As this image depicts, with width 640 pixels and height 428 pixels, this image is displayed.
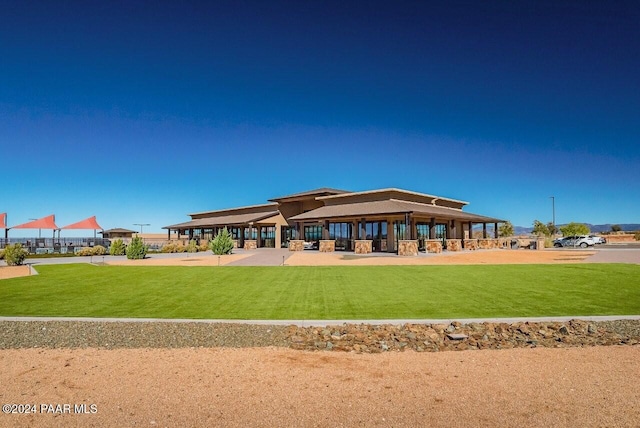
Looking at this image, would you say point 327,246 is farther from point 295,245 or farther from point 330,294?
point 330,294

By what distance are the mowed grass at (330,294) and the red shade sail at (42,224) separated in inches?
924

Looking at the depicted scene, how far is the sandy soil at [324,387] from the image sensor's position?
176 inches

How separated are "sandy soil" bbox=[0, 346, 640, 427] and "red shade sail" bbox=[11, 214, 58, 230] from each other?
36.5 metres

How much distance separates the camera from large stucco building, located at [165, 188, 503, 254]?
31352 millimetres

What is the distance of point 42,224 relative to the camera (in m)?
37.4

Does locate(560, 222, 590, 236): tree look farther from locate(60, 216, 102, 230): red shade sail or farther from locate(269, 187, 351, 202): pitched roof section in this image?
locate(60, 216, 102, 230): red shade sail

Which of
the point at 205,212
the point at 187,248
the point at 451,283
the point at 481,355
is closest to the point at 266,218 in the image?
the point at 187,248

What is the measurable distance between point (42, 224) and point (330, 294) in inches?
1454

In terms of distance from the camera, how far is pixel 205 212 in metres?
58.2

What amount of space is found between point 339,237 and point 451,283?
23.4m

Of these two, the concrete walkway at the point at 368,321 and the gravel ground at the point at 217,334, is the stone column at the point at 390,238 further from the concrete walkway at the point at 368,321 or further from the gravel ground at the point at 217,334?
the gravel ground at the point at 217,334

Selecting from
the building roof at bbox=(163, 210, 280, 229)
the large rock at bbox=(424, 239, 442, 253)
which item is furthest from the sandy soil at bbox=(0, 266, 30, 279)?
the large rock at bbox=(424, 239, 442, 253)

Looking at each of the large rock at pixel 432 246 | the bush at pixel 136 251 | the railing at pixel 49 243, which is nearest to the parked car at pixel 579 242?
the large rock at pixel 432 246

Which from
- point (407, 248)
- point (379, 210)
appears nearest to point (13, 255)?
point (379, 210)
